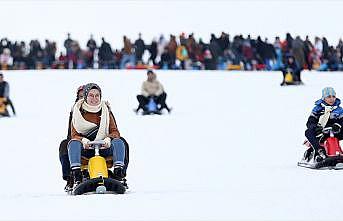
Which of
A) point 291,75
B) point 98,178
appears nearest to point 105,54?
point 291,75

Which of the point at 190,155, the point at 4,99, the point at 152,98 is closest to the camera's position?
the point at 190,155

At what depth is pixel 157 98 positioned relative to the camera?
21.8 meters

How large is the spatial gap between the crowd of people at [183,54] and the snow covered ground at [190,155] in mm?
3822

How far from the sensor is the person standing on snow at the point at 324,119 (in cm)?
1124

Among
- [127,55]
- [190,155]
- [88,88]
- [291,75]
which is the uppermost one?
[127,55]

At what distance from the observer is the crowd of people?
35.6 metres

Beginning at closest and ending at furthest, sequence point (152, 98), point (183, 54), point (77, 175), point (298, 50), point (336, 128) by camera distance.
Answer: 1. point (77, 175)
2. point (336, 128)
3. point (152, 98)
4. point (298, 50)
5. point (183, 54)

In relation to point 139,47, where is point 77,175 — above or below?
below

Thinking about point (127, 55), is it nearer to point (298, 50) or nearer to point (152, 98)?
point (298, 50)

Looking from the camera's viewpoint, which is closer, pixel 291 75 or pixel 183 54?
pixel 291 75

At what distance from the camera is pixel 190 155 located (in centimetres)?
1363

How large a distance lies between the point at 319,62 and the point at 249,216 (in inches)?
1177

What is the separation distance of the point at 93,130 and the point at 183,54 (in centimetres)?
2715

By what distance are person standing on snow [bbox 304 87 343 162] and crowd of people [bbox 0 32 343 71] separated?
23.1 meters
